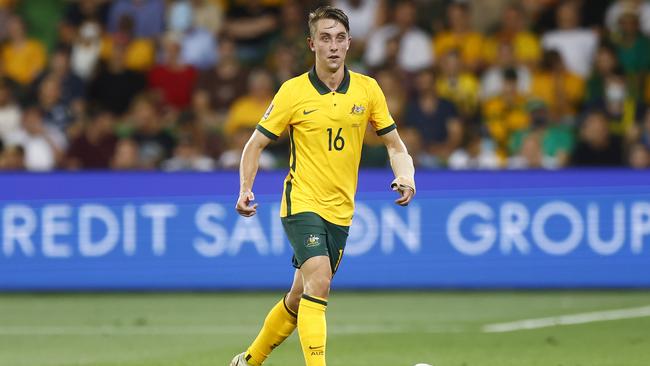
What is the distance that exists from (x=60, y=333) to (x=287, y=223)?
406 cm

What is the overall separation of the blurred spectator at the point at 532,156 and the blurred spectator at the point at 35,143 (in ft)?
18.2

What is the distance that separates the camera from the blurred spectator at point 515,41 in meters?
16.2

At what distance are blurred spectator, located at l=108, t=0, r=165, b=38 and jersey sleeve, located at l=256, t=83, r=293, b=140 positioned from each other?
34.7 ft

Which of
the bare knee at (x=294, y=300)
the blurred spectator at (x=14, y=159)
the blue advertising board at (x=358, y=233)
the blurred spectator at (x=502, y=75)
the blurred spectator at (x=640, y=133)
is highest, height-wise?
the blurred spectator at (x=502, y=75)

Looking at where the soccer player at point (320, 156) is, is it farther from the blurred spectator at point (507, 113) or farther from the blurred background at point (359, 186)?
the blurred spectator at point (507, 113)

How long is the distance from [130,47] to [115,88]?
33.6 inches

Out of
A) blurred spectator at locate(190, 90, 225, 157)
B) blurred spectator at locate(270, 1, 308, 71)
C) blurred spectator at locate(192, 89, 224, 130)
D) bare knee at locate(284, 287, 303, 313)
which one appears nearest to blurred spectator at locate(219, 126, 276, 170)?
blurred spectator at locate(190, 90, 225, 157)

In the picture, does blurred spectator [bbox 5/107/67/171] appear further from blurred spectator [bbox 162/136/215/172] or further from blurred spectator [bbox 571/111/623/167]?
blurred spectator [bbox 571/111/623/167]

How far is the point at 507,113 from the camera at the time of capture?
1555cm

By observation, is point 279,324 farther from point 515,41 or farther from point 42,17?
point 42,17

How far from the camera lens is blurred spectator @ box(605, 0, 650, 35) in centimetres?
1647

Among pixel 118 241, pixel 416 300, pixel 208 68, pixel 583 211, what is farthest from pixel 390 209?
pixel 208 68

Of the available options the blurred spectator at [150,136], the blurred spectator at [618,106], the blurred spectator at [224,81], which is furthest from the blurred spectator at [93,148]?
the blurred spectator at [618,106]

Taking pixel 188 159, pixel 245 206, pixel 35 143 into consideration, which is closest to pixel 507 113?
pixel 188 159
